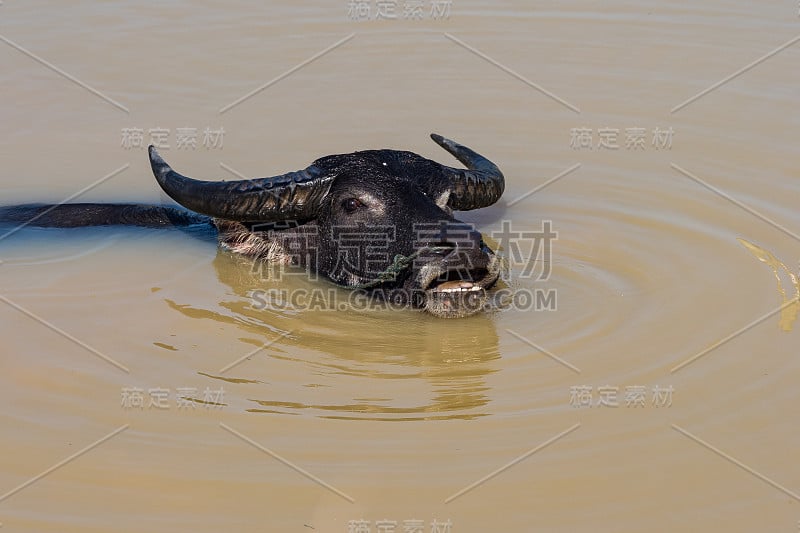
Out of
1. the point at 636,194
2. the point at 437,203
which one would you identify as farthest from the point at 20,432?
the point at 636,194

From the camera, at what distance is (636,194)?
288 inches

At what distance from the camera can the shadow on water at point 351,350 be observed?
15.7 ft

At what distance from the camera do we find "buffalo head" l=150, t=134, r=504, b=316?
557cm

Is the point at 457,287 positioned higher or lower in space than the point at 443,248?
lower

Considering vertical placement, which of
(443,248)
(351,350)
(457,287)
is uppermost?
(443,248)

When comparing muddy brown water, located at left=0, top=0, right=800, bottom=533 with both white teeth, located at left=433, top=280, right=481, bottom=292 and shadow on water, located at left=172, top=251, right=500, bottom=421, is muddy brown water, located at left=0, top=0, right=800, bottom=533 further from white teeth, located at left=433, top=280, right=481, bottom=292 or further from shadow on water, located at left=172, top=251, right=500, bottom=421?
white teeth, located at left=433, top=280, right=481, bottom=292

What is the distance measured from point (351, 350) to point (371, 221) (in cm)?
84

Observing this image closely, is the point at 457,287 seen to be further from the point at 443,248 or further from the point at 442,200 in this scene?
the point at 442,200

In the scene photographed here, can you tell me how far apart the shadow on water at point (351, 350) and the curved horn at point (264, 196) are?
0.41 metres

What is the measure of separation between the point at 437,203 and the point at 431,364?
1.18 metres

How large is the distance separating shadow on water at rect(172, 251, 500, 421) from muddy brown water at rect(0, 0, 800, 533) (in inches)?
0.7

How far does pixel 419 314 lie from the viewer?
5.70m

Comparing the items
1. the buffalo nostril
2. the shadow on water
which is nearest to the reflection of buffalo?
the buffalo nostril

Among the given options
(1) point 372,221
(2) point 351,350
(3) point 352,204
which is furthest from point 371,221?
(2) point 351,350
